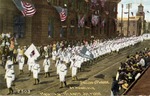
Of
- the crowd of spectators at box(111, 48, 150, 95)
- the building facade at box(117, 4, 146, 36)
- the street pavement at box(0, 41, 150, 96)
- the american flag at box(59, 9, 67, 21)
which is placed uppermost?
the american flag at box(59, 9, 67, 21)

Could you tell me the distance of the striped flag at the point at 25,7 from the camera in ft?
52.7

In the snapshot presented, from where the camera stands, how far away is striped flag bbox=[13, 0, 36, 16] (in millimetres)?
16072

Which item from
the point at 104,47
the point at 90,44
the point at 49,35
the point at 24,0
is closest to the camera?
the point at 24,0

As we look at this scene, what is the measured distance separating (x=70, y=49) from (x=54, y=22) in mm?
3456

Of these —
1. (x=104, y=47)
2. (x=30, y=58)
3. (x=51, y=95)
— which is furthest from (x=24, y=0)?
(x=104, y=47)

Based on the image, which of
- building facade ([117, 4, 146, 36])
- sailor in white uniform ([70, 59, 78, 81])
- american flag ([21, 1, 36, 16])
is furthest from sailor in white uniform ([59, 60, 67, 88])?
building facade ([117, 4, 146, 36])

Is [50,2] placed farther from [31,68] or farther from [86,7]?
[31,68]

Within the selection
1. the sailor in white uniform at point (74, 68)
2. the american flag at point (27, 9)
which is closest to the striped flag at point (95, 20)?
the sailor in white uniform at point (74, 68)

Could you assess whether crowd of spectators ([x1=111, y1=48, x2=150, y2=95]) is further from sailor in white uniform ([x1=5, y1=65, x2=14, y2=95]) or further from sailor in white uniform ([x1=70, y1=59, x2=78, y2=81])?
sailor in white uniform ([x1=5, y1=65, x2=14, y2=95])

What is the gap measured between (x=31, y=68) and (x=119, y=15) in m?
5.83

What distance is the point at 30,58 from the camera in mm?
16547

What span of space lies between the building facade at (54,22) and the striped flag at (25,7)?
1.06 feet

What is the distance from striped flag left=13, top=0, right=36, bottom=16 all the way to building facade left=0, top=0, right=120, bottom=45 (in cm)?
32

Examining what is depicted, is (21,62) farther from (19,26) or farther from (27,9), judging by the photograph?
(27,9)
